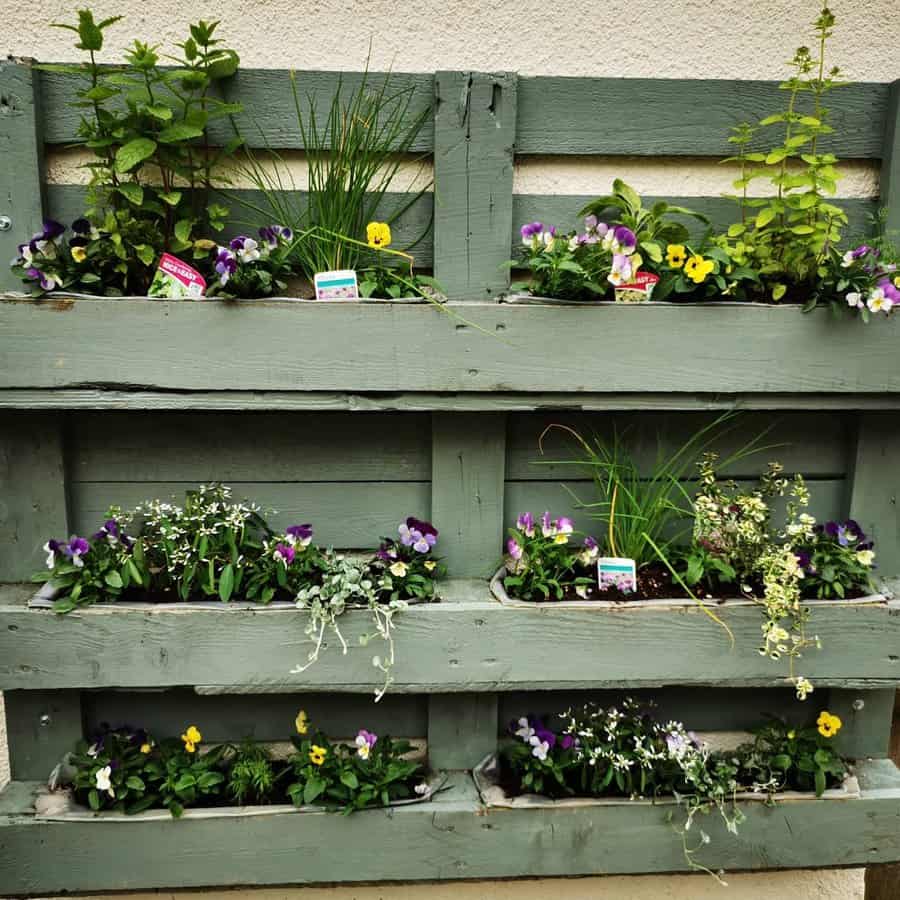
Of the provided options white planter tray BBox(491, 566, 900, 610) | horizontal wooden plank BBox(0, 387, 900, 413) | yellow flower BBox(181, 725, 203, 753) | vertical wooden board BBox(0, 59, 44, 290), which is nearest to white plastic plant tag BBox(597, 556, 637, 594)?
white planter tray BBox(491, 566, 900, 610)

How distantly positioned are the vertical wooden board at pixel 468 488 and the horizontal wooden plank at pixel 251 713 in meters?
0.36

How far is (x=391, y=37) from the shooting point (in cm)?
156

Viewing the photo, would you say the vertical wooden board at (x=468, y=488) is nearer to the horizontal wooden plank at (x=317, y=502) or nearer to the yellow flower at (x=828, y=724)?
the horizontal wooden plank at (x=317, y=502)

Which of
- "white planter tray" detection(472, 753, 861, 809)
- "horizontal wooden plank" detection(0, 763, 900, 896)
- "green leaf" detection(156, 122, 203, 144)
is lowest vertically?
"horizontal wooden plank" detection(0, 763, 900, 896)

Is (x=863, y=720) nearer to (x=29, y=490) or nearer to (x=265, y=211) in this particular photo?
(x=265, y=211)

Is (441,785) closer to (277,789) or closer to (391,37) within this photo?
(277,789)

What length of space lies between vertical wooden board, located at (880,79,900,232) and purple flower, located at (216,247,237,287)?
4.36ft

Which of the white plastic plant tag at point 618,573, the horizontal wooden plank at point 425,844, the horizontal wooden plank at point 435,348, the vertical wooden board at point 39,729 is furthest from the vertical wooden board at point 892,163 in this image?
the vertical wooden board at point 39,729

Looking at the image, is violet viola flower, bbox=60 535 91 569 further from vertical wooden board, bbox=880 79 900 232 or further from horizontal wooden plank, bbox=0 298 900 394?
vertical wooden board, bbox=880 79 900 232

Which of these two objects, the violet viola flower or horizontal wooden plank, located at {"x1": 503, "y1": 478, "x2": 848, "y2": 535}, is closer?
the violet viola flower

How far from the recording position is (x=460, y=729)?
1.68 meters

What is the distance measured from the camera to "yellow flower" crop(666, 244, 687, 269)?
1465mm

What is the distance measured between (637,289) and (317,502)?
0.80 metres

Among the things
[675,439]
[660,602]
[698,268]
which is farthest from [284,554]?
[698,268]
